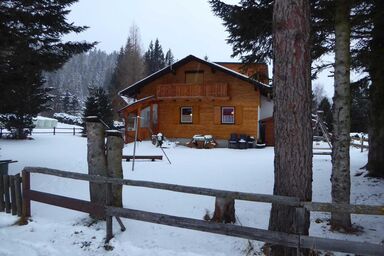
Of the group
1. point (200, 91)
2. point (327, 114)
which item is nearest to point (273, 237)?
point (200, 91)

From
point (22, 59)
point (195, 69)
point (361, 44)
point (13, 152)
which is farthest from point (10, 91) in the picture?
point (195, 69)

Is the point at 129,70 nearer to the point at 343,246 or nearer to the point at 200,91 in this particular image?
the point at 200,91

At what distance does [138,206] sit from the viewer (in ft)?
27.1

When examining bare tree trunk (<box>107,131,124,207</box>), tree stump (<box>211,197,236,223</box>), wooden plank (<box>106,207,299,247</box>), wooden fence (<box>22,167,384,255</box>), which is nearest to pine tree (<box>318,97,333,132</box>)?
tree stump (<box>211,197,236,223</box>)

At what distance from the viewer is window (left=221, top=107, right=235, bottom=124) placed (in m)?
29.3

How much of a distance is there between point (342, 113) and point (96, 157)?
4.75m

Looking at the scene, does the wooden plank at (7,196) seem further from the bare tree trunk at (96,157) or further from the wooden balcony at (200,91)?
the wooden balcony at (200,91)

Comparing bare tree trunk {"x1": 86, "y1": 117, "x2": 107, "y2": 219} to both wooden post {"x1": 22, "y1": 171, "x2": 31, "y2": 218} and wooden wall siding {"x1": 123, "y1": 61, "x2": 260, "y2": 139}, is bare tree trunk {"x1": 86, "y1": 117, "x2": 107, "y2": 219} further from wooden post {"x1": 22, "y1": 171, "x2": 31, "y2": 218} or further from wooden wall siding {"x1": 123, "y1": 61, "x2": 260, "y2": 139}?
wooden wall siding {"x1": 123, "y1": 61, "x2": 260, "y2": 139}

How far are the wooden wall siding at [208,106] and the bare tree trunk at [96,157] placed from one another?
20.9 m

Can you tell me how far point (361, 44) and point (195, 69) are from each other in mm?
21228

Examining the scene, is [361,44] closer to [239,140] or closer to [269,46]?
[269,46]

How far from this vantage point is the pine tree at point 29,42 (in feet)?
38.5

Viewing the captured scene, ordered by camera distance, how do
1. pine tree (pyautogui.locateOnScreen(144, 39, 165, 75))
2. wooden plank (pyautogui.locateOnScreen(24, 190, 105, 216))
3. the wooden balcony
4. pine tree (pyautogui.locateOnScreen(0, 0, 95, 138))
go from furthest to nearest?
pine tree (pyautogui.locateOnScreen(144, 39, 165, 75)), the wooden balcony, pine tree (pyautogui.locateOnScreen(0, 0, 95, 138)), wooden plank (pyautogui.locateOnScreen(24, 190, 105, 216))

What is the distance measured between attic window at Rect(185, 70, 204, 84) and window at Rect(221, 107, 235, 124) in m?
2.94
